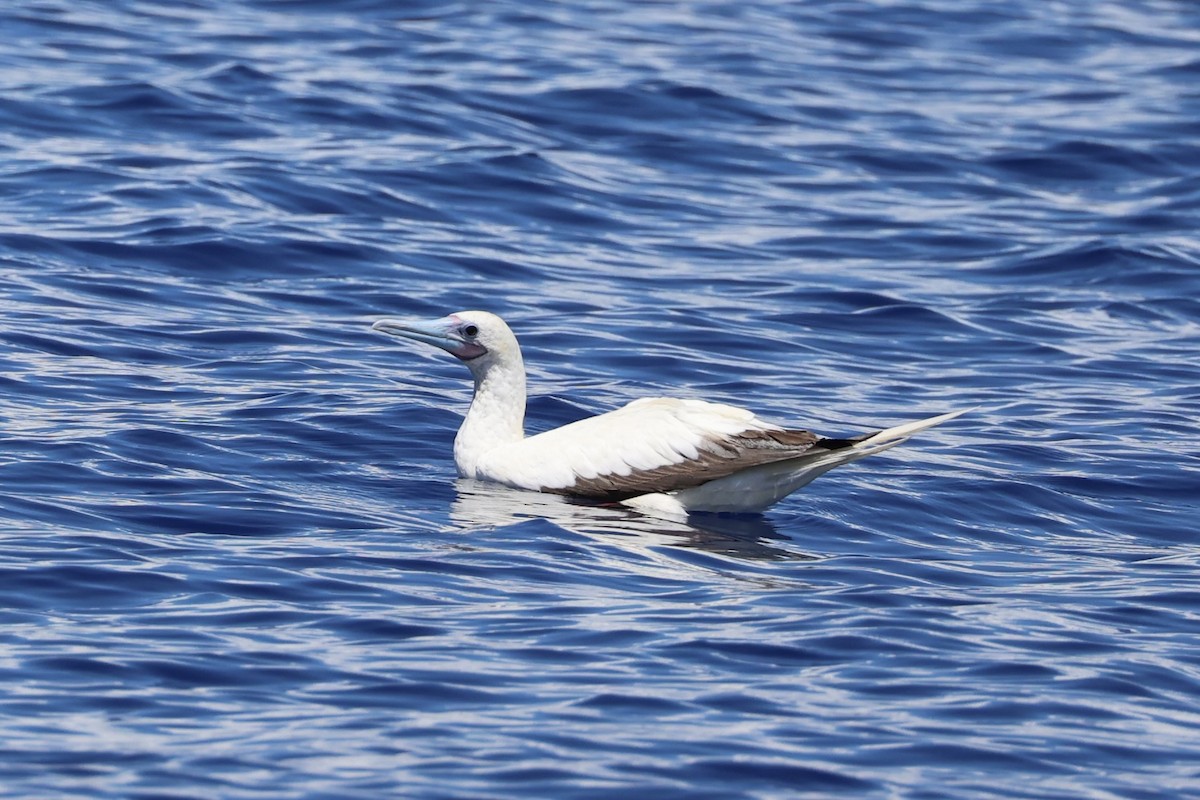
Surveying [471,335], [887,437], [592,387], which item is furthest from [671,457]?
[592,387]

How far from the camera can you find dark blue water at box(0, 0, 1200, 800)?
793 cm

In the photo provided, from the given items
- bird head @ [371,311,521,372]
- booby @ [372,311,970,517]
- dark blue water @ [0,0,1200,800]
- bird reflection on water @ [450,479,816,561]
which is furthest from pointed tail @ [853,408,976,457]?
bird head @ [371,311,521,372]

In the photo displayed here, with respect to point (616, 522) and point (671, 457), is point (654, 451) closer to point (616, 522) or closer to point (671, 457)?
point (671, 457)

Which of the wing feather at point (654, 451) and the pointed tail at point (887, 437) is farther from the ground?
the pointed tail at point (887, 437)

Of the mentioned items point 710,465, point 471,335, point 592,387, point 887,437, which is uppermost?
point 471,335

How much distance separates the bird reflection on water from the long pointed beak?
93cm

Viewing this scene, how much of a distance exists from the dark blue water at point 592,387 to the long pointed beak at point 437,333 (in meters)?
0.68

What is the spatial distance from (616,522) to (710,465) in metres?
0.63

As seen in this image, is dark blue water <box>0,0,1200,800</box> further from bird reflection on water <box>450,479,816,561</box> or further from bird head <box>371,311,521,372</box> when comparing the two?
bird head <box>371,311,521,372</box>

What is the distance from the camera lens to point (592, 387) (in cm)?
1445

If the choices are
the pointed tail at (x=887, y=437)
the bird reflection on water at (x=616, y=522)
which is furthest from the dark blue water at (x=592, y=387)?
the pointed tail at (x=887, y=437)

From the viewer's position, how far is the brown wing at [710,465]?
1133 centimetres

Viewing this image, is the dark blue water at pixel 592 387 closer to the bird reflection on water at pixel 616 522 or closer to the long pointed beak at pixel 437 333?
the bird reflection on water at pixel 616 522

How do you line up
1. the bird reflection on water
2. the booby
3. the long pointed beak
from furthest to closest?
the long pointed beak
the booby
the bird reflection on water
